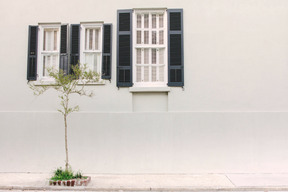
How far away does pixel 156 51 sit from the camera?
29.4ft

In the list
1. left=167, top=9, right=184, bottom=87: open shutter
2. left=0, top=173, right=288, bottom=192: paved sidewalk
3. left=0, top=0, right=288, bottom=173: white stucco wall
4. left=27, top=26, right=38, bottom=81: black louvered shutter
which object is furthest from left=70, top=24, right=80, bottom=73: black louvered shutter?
left=0, top=173, right=288, bottom=192: paved sidewalk

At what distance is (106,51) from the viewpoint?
8.72m

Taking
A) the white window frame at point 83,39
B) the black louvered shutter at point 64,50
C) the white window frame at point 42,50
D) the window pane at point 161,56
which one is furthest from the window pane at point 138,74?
the white window frame at point 42,50

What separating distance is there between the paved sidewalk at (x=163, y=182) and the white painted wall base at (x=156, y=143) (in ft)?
1.15

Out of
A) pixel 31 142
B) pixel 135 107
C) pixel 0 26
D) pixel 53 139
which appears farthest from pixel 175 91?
pixel 0 26

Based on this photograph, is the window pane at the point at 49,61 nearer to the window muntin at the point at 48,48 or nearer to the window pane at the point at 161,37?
the window muntin at the point at 48,48

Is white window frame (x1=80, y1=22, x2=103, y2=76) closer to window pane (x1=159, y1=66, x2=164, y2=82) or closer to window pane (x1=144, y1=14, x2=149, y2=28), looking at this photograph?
window pane (x1=144, y1=14, x2=149, y2=28)

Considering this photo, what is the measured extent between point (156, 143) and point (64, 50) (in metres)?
4.25

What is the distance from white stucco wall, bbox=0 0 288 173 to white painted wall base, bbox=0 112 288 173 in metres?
0.03

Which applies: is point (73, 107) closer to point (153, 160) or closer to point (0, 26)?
point (153, 160)

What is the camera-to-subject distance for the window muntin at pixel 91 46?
886 centimetres

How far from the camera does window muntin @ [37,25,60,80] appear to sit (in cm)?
894

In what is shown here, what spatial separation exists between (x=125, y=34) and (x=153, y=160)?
13.6ft

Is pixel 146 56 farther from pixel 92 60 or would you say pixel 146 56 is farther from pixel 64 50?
pixel 64 50
